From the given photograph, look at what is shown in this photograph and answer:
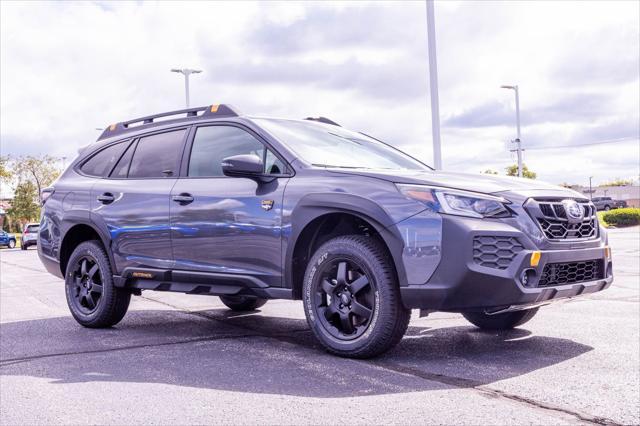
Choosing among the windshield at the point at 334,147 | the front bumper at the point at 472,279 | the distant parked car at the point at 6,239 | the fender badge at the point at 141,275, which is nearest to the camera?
the front bumper at the point at 472,279

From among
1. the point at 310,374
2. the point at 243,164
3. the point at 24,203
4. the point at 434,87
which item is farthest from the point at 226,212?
the point at 24,203

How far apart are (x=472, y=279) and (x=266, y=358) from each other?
1525 mm

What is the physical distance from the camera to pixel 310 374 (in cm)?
444

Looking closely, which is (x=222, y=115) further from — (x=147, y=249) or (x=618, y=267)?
(x=618, y=267)

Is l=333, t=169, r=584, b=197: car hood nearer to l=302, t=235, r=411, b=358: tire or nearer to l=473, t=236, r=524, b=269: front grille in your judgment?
l=473, t=236, r=524, b=269: front grille

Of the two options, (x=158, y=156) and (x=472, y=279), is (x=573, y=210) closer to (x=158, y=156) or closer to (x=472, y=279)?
(x=472, y=279)

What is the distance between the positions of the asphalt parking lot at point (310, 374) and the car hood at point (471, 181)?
43.4 inches

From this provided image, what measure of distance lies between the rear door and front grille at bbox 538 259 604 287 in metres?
2.98

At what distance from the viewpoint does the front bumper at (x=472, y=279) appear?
4.41 meters

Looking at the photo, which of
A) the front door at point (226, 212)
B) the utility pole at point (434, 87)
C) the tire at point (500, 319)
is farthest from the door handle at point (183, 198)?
the utility pole at point (434, 87)

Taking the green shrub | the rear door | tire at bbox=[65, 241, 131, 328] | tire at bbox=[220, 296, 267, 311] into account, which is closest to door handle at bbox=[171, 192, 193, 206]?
the rear door

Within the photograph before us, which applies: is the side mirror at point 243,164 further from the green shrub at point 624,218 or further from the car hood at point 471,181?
the green shrub at point 624,218

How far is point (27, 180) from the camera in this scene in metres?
75.9

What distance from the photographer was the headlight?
450 centimetres
